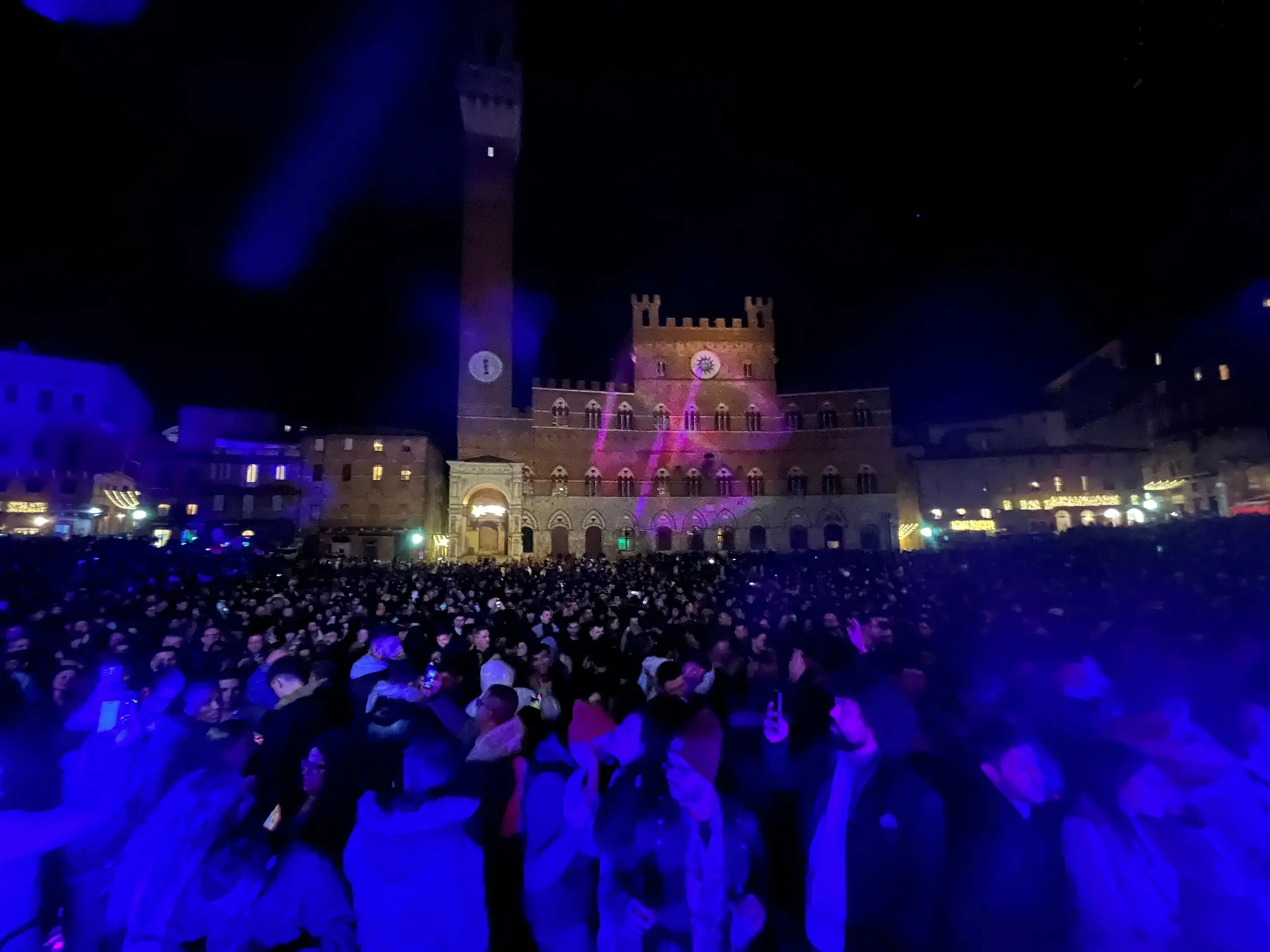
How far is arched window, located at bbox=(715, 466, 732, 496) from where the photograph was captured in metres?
39.3

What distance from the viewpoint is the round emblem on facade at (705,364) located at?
40.5 m

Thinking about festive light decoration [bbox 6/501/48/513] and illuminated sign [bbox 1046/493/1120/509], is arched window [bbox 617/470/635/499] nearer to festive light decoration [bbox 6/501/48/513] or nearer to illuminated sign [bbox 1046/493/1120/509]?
illuminated sign [bbox 1046/493/1120/509]

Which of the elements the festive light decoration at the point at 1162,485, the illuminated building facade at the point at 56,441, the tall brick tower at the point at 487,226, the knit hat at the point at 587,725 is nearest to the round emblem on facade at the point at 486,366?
the tall brick tower at the point at 487,226

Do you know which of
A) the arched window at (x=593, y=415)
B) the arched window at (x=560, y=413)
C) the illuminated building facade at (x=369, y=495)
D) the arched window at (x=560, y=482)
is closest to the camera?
the illuminated building facade at (x=369, y=495)

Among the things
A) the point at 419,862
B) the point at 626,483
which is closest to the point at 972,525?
the point at 626,483

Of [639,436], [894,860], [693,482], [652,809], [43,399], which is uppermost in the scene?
[43,399]

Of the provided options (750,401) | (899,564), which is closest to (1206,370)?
(750,401)

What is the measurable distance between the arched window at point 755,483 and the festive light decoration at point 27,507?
3832 cm

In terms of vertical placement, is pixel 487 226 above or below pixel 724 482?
above

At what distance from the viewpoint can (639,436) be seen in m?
39.2

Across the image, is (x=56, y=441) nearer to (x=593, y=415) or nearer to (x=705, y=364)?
(x=593, y=415)

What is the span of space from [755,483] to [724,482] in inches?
78.7

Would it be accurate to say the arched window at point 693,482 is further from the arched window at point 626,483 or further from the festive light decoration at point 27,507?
the festive light decoration at point 27,507

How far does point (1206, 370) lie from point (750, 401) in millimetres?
27185
